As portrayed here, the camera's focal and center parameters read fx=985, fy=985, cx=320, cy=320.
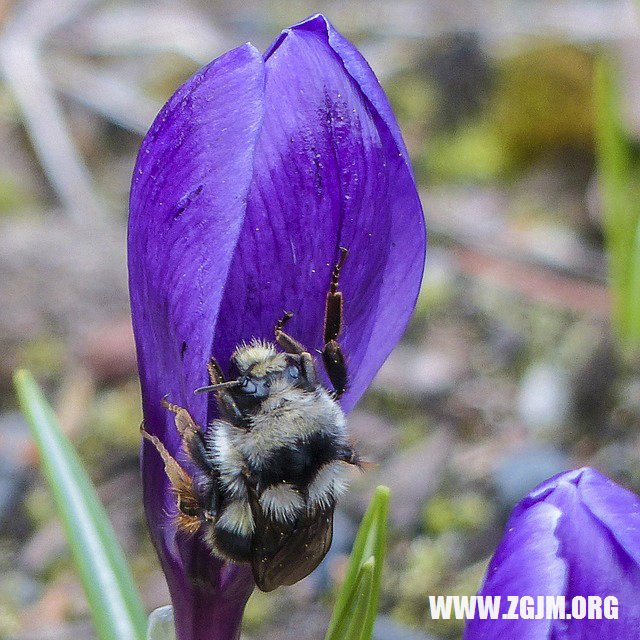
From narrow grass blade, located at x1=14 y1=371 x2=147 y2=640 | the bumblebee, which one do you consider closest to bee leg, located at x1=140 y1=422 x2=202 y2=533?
the bumblebee

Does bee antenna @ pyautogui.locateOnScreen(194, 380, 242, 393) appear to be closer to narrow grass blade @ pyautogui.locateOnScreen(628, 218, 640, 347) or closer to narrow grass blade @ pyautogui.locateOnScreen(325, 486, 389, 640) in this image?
narrow grass blade @ pyautogui.locateOnScreen(325, 486, 389, 640)

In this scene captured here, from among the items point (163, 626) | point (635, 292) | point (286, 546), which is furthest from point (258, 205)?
point (635, 292)

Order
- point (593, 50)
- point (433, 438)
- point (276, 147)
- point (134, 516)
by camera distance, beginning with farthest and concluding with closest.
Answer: point (593, 50) → point (433, 438) → point (134, 516) → point (276, 147)

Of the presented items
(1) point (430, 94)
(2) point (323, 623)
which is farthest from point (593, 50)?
(2) point (323, 623)

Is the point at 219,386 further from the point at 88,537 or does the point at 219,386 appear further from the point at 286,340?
the point at 88,537

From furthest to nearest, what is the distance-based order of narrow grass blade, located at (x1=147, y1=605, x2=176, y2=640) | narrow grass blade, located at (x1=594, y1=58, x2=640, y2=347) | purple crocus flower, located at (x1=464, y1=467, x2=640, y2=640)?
1. narrow grass blade, located at (x1=594, y1=58, x2=640, y2=347)
2. narrow grass blade, located at (x1=147, y1=605, x2=176, y2=640)
3. purple crocus flower, located at (x1=464, y1=467, x2=640, y2=640)

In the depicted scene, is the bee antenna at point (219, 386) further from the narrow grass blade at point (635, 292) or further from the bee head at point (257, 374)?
the narrow grass blade at point (635, 292)

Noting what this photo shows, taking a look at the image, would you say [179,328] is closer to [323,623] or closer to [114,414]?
[323,623]
